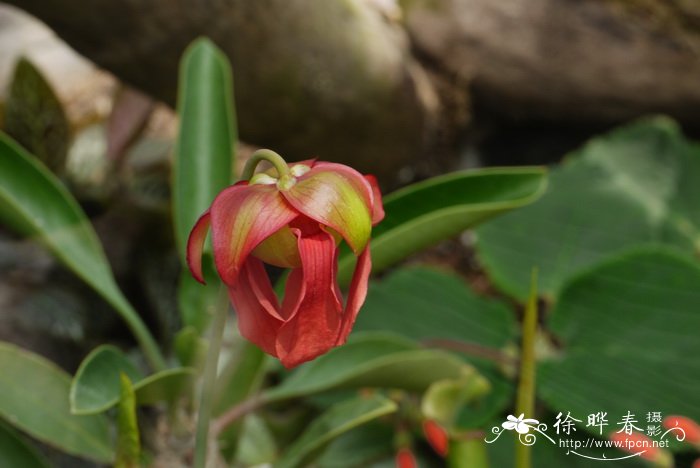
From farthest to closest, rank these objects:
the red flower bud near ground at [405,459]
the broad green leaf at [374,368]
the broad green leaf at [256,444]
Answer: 1. the broad green leaf at [256,444]
2. the red flower bud near ground at [405,459]
3. the broad green leaf at [374,368]

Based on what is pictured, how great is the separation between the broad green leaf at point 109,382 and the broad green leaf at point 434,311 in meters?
0.43

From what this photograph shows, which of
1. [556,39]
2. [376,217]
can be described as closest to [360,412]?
[376,217]

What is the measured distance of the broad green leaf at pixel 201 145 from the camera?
1.08 meters

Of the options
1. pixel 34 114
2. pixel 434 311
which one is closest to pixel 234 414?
A: pixel 434 311

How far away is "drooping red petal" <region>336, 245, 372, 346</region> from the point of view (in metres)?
0.58

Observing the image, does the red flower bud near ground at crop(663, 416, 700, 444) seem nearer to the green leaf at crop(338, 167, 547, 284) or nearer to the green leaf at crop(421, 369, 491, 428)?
the green leaf at crop(421, 369, 491, 428)

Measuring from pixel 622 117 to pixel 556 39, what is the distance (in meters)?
0.23

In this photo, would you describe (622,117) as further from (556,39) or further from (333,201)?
(333,201)

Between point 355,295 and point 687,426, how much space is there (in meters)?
0.62

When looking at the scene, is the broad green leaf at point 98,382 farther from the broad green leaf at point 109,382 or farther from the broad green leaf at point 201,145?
the broad green leaf at point 201,145

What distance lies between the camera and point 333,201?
22.2 inches

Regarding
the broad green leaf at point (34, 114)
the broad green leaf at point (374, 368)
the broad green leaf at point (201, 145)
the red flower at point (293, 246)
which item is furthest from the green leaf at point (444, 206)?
the broad green leaf at point (34, 114)

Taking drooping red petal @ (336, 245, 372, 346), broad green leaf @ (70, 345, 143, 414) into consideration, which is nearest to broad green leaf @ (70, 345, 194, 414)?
broad green leaf @ (70, 345, 143, 414)

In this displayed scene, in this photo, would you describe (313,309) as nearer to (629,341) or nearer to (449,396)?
(449,396)
